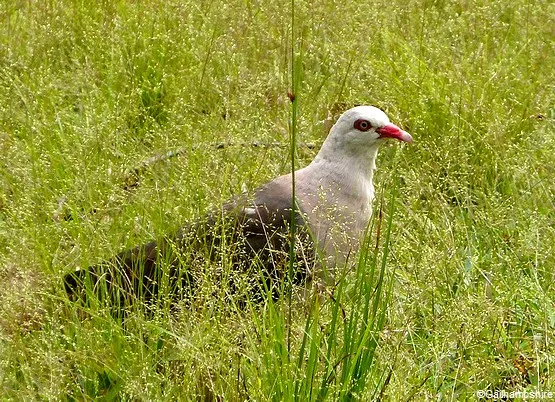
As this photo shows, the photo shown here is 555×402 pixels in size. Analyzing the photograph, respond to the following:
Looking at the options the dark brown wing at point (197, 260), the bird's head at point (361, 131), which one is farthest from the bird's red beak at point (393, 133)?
the dark brown wing at point (197, 260)

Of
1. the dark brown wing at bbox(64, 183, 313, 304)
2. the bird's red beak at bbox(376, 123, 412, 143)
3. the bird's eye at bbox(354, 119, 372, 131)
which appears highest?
the bird's eye at bbox(354, 119, 372, 131)

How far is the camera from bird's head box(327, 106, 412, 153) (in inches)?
182

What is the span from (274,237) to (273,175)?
62 centimetres

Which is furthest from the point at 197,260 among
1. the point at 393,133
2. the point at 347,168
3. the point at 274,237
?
the point at 393,133

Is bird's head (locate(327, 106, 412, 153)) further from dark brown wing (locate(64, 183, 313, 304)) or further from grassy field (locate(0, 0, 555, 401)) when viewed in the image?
dark brown wing (locate(64, 183, 313, 304))

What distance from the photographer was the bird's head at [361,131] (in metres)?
4.62

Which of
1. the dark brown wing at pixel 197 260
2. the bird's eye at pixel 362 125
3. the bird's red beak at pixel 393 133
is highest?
the bird's eye at pixel 362 125

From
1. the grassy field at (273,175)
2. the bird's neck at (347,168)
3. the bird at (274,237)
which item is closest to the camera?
the grassy field at (273,175)

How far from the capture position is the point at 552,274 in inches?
148

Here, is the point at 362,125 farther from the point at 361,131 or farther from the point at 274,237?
the point at 274,237

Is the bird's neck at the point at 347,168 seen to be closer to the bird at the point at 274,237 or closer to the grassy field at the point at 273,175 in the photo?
the bird at the point at 274,237

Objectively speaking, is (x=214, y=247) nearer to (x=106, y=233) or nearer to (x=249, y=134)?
A: (x=106, y=233)

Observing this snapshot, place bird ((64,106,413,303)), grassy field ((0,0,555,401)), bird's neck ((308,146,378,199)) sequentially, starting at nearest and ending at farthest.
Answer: grassy field ((0,0,555,401)) → bird ((64,106,413,303)) → bird's neck ((308,146,378,199))

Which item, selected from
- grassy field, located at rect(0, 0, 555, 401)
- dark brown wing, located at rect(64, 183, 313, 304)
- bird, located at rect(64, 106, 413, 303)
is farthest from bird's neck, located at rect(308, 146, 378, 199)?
dark brown wing, located at rect(64, 183, 313, 304)
